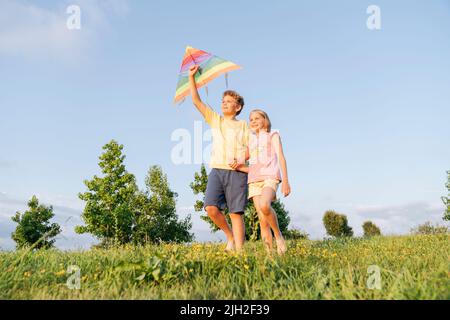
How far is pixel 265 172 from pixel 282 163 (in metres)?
0.31

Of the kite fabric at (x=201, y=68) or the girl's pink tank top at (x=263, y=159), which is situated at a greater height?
the kite fabric at (x=201, y=68)

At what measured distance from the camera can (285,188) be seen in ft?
20.9

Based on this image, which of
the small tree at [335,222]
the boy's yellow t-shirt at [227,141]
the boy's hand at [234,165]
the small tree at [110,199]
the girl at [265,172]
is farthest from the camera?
the small tree at [335,222]

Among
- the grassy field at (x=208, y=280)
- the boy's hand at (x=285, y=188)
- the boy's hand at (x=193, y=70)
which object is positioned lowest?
the grassy field at (x=208, y=280)

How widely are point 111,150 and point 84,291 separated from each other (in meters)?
22.4

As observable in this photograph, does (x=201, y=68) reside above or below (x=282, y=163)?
above

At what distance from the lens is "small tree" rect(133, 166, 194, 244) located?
25.5 m

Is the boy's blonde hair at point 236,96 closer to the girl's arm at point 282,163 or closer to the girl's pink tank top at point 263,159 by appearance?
the girl's pink tank top at point 263,159

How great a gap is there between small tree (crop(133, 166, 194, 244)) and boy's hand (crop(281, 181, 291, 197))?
19.3 m

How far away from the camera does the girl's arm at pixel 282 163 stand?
→ 20.9 ft

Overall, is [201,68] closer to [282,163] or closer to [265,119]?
[265,119]

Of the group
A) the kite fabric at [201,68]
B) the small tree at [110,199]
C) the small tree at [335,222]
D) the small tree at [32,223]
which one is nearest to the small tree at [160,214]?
the small tree at [110,199]

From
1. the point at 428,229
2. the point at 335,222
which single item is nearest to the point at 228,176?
the point at 428,229
